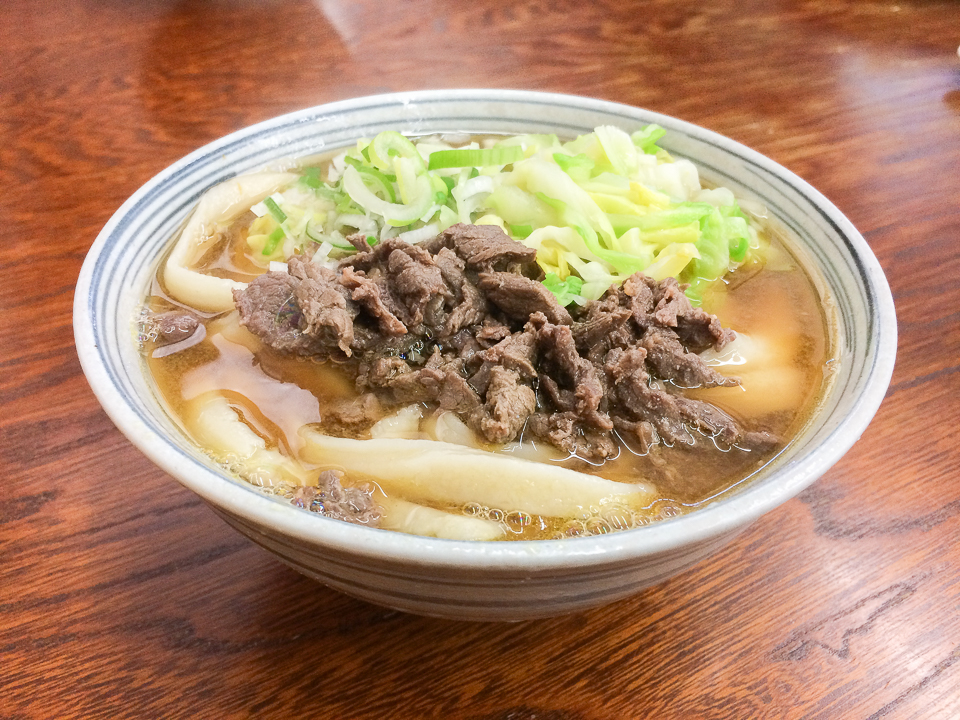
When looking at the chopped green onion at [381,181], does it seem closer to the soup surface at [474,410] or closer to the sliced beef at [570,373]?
the soup surface at [474,410]

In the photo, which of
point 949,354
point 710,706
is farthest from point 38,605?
point 949,354

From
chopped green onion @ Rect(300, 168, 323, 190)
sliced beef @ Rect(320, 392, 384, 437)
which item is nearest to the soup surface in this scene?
sliced beef @ Rect(320, 392, 384, 437)

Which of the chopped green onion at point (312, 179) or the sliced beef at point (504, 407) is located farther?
the chopped green onion at point (312, 179)

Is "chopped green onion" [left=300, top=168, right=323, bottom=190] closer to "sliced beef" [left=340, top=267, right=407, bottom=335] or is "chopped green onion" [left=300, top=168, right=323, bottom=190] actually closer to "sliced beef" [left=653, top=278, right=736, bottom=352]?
"sliced beef" [left=340, top=267, right=407, bottom=335]

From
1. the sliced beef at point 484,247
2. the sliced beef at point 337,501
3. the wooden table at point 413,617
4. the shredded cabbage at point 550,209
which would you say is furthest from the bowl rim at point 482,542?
the sliced beef at point 484,247

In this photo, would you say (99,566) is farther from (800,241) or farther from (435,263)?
(800,241)

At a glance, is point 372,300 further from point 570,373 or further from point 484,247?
point 570,373
